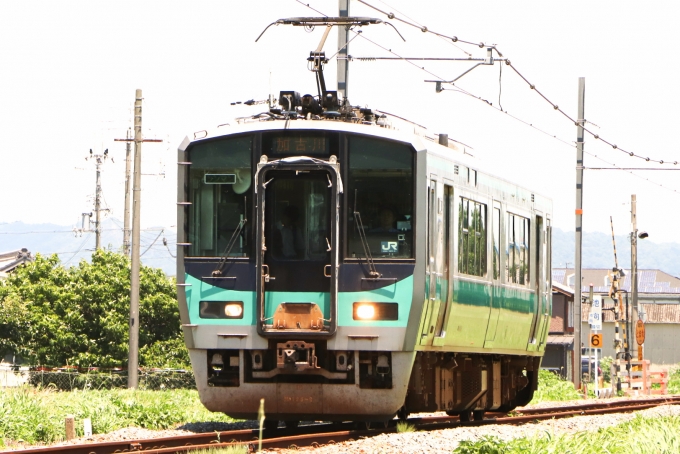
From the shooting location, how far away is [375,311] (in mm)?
13219

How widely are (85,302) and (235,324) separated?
95.5 ft

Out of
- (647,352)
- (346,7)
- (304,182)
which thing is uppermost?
(346,7)

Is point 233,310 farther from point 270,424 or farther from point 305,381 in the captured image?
point 270,424

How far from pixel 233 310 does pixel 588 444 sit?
3985 mm

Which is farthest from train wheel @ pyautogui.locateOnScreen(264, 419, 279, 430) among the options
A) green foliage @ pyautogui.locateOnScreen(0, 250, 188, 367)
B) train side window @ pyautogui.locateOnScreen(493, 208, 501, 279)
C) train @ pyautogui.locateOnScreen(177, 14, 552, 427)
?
green foliage @ pyautogui.locateOnScreen(0, 250, 188, 367)

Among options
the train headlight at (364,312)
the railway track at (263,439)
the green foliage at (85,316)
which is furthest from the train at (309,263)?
the green foliage at (85,316)

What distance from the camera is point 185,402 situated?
70.7 feet

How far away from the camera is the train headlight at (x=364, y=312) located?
13188mm

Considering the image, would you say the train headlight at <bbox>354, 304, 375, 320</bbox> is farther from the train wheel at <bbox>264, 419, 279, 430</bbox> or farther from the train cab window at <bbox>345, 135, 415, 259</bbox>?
the train wheel at <bbox>264, 419, 279, 430</bbox>

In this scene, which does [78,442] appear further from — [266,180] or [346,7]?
[346,7]

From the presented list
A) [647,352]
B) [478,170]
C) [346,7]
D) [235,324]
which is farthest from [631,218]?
[647,352]

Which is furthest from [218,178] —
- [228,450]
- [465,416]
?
[465,416]

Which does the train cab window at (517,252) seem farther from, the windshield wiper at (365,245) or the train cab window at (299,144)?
the train cab window at (299,144)

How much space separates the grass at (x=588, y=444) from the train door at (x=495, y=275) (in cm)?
329
